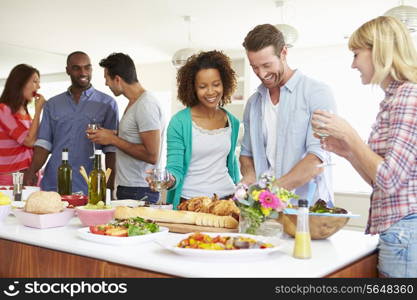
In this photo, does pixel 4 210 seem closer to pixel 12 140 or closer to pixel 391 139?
pixel 391 139

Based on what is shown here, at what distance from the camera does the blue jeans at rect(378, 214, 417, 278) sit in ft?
4.82

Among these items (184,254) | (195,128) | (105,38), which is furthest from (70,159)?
(105,38)

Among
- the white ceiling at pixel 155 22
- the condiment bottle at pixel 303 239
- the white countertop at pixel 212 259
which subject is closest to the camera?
the white countertop at pixel 212 259

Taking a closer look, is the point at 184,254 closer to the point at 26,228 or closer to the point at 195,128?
the point at 26,228

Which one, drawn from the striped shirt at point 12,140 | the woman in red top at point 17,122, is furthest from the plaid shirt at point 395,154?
the striped shirt at point 12,140

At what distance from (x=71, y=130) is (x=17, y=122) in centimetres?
66

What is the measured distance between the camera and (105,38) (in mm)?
6730

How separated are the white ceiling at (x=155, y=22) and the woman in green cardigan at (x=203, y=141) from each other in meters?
2.54

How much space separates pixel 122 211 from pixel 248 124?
87cm

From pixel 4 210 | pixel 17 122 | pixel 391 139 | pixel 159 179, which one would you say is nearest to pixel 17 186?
pixel 4 210

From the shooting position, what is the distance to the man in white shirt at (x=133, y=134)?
3131mm

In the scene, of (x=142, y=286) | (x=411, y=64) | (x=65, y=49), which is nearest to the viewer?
(x=142, y=286)

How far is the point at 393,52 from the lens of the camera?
1.53m

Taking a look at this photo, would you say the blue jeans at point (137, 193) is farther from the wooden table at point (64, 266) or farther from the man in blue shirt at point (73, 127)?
the wooden table at point (64, 266)
